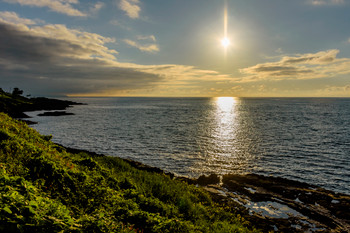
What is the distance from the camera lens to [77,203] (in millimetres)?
9820

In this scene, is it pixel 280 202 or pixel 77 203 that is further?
pixel 280 202

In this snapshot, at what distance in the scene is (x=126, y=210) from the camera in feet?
33.6

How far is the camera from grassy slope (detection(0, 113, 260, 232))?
630 cm

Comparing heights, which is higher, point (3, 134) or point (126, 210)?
point (3, 134)

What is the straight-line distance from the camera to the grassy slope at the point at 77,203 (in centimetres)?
630

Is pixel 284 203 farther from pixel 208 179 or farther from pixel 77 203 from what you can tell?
pixel 77 203

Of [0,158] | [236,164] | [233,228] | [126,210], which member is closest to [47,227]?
[126,210]

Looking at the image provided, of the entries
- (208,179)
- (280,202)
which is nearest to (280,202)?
(280,202)

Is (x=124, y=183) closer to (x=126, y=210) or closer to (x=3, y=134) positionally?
(x=126, y=210)

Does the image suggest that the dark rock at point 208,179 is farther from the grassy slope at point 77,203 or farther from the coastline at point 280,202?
the grassy slope at point 77,203

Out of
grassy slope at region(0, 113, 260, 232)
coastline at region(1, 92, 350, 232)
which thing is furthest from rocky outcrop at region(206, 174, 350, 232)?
grassy slope at region(0, 113, 260, 232)

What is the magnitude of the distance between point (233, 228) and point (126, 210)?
701 cm

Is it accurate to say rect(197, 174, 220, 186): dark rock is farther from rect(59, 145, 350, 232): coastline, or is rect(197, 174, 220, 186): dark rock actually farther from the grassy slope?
the grassy slope

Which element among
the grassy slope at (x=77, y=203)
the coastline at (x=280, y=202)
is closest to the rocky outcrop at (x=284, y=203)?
the coastline at (x=280, y=202)
